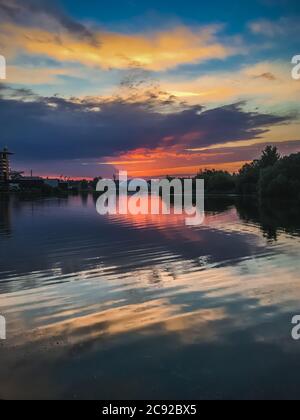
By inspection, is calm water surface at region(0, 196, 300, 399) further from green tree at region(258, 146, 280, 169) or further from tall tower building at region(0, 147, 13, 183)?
tall tower building at region(0, 147, 13, 183)

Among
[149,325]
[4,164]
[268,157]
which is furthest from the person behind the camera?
[4,164]

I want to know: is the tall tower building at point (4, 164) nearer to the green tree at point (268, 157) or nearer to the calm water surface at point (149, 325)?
the green tree at point (268, 157)

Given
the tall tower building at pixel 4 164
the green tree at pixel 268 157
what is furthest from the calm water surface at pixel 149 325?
the tall tower building at pixel 4 164

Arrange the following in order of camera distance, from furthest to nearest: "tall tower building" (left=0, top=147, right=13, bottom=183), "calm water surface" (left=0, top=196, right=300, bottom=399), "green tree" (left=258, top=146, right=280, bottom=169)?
"tall tower building" (left=0, top=147, right=13, bottom=183) → "green tree" (left=258, top=146, right=280, bottom=169) → "calm water surface" (left=0, top=196, right=300, bottom=399)

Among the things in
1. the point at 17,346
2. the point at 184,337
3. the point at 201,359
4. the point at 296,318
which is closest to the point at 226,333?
the point at 184,337

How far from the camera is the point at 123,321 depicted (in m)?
10.7

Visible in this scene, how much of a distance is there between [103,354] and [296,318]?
19.6ft

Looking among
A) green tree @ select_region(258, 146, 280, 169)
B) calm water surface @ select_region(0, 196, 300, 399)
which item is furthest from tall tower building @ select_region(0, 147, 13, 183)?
calm water surface @ select_region(0, 196, 300, 399)

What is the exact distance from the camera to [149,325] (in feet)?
34.1

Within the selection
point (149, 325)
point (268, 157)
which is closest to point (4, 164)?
point (268, 157)

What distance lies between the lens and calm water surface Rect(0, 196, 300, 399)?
23.8 feet

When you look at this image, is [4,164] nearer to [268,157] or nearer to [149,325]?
[268,157]

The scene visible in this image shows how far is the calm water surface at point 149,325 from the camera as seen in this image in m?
7.26

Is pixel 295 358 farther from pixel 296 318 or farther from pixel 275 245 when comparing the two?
pixel 275 245
